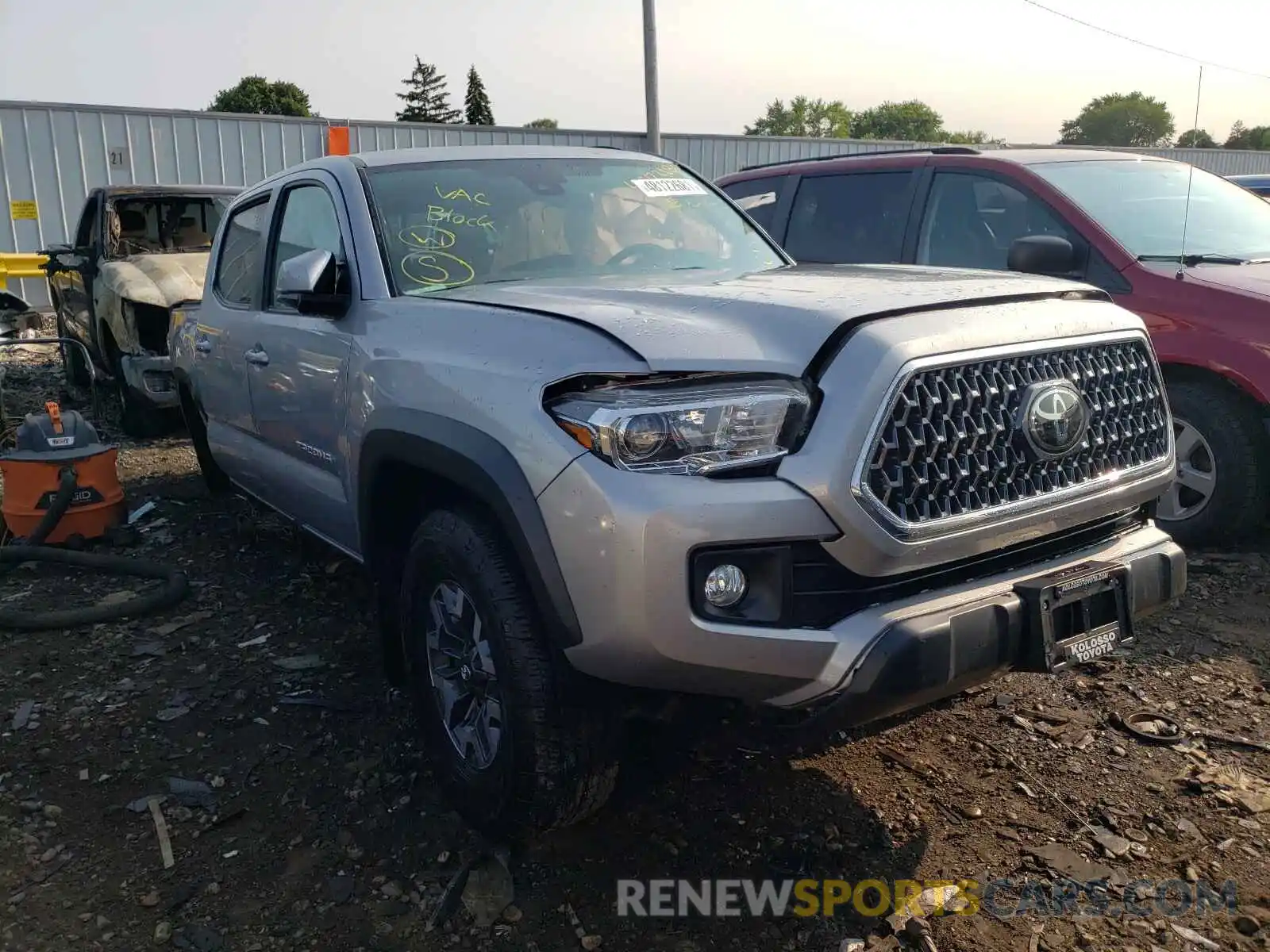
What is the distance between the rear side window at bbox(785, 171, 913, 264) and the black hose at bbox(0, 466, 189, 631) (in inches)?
141

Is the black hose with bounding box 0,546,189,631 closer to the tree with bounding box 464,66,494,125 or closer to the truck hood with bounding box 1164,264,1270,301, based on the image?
the truck hood with bounding box 1164,264,1270,301

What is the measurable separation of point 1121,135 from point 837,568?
80.4 metres

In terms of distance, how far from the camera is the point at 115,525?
5.46 meters

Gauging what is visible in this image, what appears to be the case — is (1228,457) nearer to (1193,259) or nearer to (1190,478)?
(1190,478)

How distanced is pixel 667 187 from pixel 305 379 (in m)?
1.53

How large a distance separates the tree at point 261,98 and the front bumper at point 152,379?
59.0 metres

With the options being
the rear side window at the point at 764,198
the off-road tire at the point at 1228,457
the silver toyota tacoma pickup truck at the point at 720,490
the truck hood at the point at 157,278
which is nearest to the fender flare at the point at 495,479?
the silver toyota tacoma pickup truck at the point at 720,490

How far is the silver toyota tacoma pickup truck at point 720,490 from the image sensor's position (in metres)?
2.16

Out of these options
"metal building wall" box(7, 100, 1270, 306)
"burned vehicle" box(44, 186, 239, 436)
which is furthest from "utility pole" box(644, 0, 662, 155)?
"burned vehicle" box(44, 186, 239, 436)

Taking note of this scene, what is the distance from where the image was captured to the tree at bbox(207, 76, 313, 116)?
6094cm

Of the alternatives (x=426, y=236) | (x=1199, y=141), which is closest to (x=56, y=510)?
(x=426, y=236)

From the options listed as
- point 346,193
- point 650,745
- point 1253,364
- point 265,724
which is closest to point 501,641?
point 650,745

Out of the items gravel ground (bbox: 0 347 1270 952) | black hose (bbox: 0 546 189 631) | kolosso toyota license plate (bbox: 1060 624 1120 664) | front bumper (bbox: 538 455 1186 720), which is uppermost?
front bumper (bbox: 538 455 1186 720)

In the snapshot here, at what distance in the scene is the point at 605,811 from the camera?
2.91 meters
